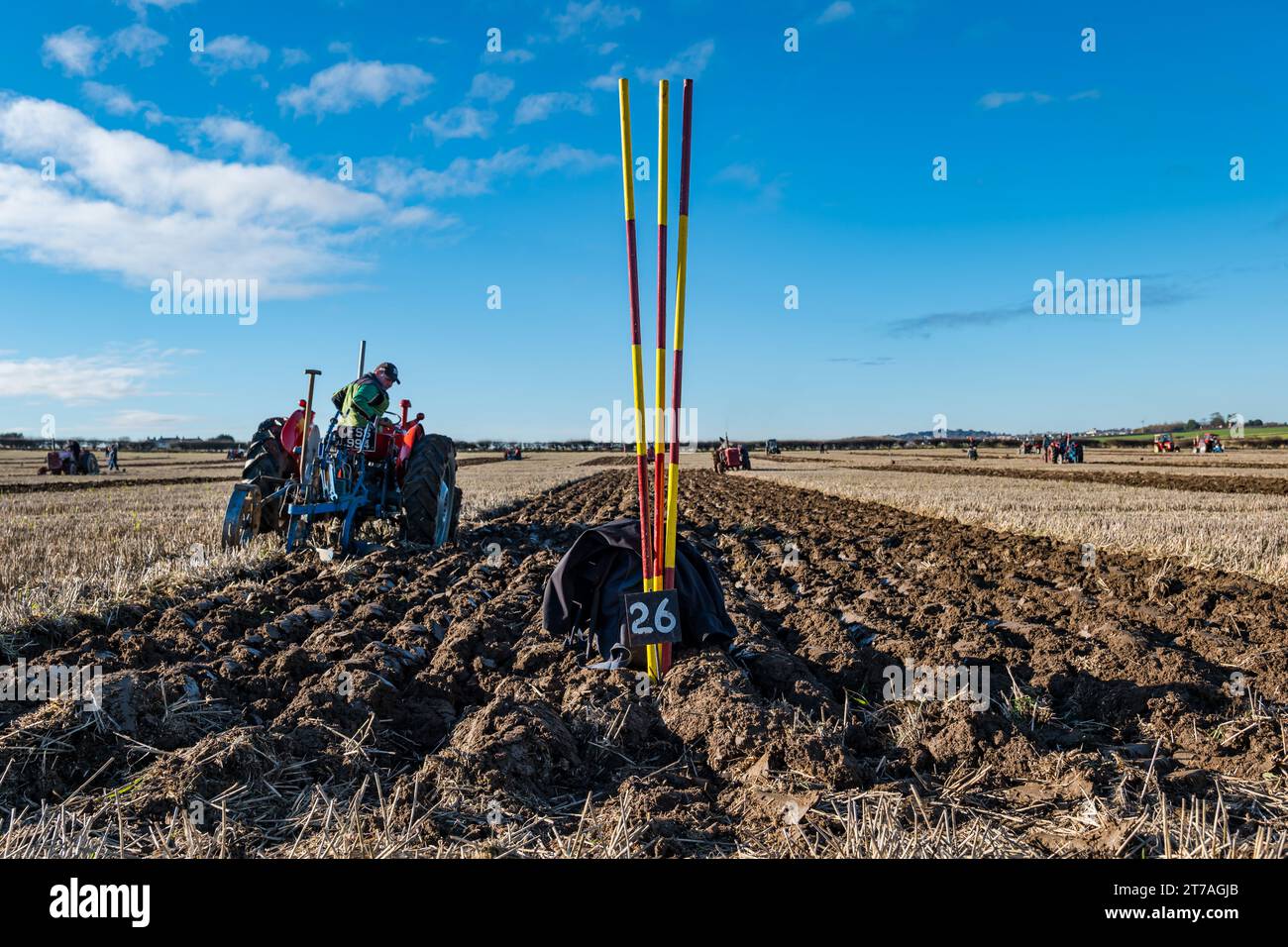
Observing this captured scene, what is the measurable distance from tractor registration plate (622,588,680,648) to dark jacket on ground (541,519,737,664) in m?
0.42

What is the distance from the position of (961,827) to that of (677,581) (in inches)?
79.3

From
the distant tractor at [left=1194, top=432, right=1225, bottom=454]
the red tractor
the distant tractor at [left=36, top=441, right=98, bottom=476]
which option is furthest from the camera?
the distant tractor at [left=1194, top=432, right=1225, bottom=454]

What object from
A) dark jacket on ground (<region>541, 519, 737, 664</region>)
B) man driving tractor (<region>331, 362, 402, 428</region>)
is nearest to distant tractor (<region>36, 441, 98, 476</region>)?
man driving tractor (<region>331, 362, 402, 428</region>)

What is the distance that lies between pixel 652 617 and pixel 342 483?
17.4 feet

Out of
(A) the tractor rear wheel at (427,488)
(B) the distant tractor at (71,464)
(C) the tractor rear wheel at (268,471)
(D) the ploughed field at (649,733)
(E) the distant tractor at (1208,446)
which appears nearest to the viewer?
(D) the ploughed field at (649,733)

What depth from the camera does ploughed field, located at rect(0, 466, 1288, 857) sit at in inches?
108

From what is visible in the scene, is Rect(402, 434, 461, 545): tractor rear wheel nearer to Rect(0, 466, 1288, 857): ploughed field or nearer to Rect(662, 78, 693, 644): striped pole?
Rect(0, 466, 1288, 857): ploughed field

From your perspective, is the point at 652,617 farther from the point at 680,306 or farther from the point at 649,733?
the point at 680,306

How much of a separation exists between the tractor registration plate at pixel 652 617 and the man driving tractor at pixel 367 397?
517cm

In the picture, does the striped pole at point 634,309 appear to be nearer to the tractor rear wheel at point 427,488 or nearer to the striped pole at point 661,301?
the striped pole at point 661,301

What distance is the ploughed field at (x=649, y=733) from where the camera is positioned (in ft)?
9.03

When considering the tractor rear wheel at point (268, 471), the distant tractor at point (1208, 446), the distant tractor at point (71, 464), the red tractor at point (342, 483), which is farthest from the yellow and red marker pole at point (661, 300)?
the distant tractor at point (1208, 446)

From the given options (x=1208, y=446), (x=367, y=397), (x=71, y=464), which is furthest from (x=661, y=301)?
(x=1208, y=446)
